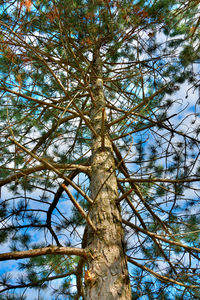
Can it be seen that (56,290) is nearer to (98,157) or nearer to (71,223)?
(71,223)

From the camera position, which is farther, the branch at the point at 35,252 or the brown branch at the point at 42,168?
the brown branch at the point at 42,168

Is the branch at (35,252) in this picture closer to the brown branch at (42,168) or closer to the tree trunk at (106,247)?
the tree trunk at (106,247)

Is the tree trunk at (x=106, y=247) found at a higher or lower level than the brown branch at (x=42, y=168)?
lower

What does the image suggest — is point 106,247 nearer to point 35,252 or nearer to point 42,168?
point 35,252

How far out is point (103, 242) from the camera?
154 centimetres

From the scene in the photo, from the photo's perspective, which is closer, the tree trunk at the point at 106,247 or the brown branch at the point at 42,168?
the tree trunk at the point at 106,247

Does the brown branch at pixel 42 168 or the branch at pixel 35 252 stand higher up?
the brown branch at pixel 42 168

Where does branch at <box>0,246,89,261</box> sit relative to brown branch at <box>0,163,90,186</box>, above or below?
below

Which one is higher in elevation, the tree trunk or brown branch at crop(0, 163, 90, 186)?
Answer: brown branch at crop(0, 163, 90, 186)

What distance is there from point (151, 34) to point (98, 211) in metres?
2.92

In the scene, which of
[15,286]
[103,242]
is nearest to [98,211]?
[103,242]

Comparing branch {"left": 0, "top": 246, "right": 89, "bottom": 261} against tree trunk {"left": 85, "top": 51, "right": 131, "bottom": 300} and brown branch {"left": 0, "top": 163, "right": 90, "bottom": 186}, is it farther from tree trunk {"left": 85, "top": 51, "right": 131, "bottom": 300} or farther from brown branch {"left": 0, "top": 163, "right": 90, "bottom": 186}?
brown branch {"left": 0, "top": 163, "right": 90, "bottom": 186}

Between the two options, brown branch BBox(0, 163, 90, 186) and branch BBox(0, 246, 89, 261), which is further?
brown branch BBox(0, 163, 90, 186)

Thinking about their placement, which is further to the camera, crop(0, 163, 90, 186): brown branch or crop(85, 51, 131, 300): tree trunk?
crop(0, 163, 90, 186): brown branch
